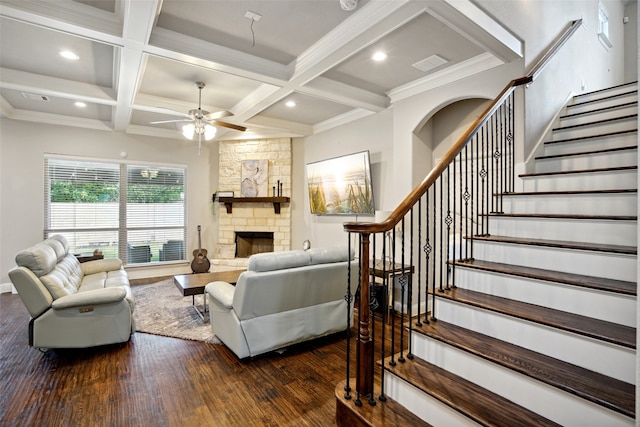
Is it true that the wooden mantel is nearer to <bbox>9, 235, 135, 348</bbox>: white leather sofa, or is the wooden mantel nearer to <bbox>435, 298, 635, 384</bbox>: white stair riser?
<bbox>9, 235, 135, 348</bbox>: white leather sofa

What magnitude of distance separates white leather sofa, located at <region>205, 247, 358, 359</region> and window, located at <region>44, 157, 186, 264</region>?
3.78 metres

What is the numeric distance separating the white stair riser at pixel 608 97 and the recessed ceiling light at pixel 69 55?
19.0ft

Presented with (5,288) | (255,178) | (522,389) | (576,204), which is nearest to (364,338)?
(522,389)

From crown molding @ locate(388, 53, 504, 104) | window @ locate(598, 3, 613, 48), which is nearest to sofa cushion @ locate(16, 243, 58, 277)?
crown molding @ locate(388, 53, 504, 104)

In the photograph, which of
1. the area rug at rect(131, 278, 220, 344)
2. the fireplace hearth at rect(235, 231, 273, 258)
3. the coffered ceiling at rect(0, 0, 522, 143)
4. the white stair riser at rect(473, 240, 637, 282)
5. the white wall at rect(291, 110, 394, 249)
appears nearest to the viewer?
the white stair riser at rect(473, 240, 637, 282)

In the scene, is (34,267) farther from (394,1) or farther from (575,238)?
(575,238)

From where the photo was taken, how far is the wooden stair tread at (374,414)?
1740mm

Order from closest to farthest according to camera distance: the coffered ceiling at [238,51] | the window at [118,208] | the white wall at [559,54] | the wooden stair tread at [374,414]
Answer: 1. the wooden stair tread at [374,414]
2. the coffered ceiling at [238,51]
3. the white wall at [559,54]
4. the window at [118,208]

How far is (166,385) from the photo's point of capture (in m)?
2.52

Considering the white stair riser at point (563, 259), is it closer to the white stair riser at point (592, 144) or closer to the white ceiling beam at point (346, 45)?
the white stair riser at point (592, 144)

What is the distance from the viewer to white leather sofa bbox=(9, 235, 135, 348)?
2.87 metres

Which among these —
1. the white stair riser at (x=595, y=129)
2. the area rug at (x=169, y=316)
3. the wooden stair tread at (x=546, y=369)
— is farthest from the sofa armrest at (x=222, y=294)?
the white stair riser at (x=595, y=129)

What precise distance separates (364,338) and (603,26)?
20.1 ft

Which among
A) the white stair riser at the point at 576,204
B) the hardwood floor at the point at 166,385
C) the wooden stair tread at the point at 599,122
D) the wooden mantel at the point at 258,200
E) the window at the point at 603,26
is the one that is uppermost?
the window at the point at 603,26
